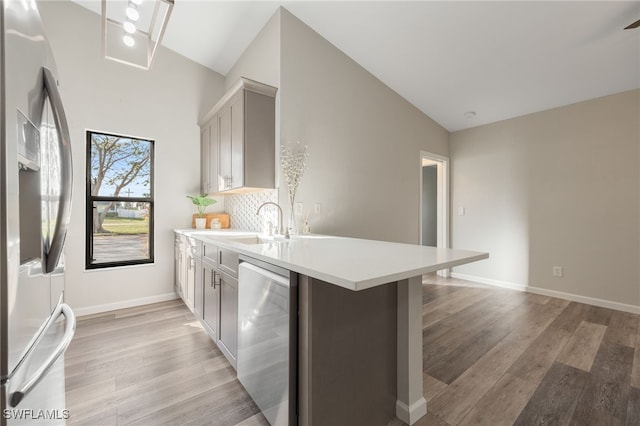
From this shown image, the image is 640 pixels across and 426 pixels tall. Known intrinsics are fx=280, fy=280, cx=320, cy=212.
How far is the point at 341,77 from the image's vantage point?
321 centimetres

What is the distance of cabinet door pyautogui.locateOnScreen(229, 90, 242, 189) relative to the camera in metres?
2.65

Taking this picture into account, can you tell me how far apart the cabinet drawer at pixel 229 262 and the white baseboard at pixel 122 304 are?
201 centimetres

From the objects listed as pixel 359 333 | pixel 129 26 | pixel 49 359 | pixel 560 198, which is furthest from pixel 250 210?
pixel 560 198

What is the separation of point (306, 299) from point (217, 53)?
359 cm

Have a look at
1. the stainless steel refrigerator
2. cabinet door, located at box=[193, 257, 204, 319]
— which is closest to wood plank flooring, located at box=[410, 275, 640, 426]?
the stainless steel refrigerator

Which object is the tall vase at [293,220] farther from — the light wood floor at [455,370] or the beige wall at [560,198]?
the beige wall at [560,198]

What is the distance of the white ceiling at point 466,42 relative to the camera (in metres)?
2.40

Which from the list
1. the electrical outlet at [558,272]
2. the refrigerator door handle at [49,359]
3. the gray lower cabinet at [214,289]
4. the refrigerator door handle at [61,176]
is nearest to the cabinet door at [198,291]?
the gray lower cabinet at [214,289]

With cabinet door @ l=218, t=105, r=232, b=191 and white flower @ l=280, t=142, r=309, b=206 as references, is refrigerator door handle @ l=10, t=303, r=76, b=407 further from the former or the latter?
cabinet door @ l=218, t=105, r=232, b=191

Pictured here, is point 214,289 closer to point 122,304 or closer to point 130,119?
point 122,304

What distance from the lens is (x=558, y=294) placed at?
360 centimetres

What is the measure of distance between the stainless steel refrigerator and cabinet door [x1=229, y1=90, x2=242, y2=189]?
1760 millimetres

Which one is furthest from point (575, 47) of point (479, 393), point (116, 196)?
point (116, 196)

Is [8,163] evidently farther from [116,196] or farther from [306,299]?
[116,196]
